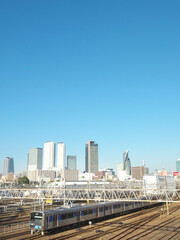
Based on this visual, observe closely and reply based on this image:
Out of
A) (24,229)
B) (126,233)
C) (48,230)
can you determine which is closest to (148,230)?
(126,233)

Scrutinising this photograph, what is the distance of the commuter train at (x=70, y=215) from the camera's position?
111 ft

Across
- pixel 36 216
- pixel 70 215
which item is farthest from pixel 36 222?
pixel 70 215

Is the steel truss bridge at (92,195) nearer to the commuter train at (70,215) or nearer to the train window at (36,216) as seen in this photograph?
the commuter train at (70,215)

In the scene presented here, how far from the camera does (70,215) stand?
3850 centimetres

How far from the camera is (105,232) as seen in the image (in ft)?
116

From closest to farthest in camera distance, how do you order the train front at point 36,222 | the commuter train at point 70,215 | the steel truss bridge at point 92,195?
the train front at point 36,222
the commuter train at point 70,215
the steel truss bridge at point 92,195

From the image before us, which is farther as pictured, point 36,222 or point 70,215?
point 70,215

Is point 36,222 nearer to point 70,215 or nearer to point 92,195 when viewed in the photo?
point 70,215

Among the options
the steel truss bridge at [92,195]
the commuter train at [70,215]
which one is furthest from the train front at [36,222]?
the steel truss bridge at [92,195]

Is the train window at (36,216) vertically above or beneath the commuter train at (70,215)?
above

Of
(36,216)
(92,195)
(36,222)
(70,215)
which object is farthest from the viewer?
(92,195)

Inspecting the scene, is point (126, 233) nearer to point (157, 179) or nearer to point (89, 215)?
point (89, 215)

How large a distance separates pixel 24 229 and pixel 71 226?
8.09 metres

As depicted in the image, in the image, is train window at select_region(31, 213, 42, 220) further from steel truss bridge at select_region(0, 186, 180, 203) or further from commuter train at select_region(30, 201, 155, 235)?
steel truss bridge at select_region(0, 186, 180, 203)
